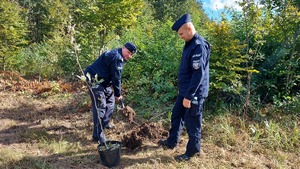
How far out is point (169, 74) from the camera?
589cm

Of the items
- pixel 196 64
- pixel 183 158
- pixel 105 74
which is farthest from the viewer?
pixel 105 74

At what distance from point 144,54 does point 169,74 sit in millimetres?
882

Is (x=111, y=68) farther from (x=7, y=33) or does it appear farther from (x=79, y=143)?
(x=7, y=33)

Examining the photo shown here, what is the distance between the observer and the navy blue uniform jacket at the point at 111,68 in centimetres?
396

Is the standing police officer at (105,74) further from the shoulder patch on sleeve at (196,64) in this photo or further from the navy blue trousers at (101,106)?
the shoulder patch on sleeve at (196,64)

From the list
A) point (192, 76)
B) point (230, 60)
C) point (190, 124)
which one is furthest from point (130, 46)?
point (230, 60)

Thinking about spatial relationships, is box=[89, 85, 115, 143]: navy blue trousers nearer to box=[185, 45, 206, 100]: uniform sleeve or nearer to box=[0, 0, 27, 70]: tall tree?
box=[185, 45, 206, 100]: uniform sleeve

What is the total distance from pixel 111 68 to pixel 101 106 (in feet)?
2.05

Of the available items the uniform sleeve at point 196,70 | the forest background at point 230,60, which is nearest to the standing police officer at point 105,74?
the forest background at point 230,60

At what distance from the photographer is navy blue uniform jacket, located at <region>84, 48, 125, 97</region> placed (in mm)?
3961

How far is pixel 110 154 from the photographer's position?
3.58m

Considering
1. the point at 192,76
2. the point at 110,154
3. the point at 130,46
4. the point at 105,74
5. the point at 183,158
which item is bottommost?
the point at 183,158

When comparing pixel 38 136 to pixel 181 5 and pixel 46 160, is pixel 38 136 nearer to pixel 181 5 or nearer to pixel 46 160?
pixel 46 160

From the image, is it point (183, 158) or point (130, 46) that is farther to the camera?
point (130, 46)
